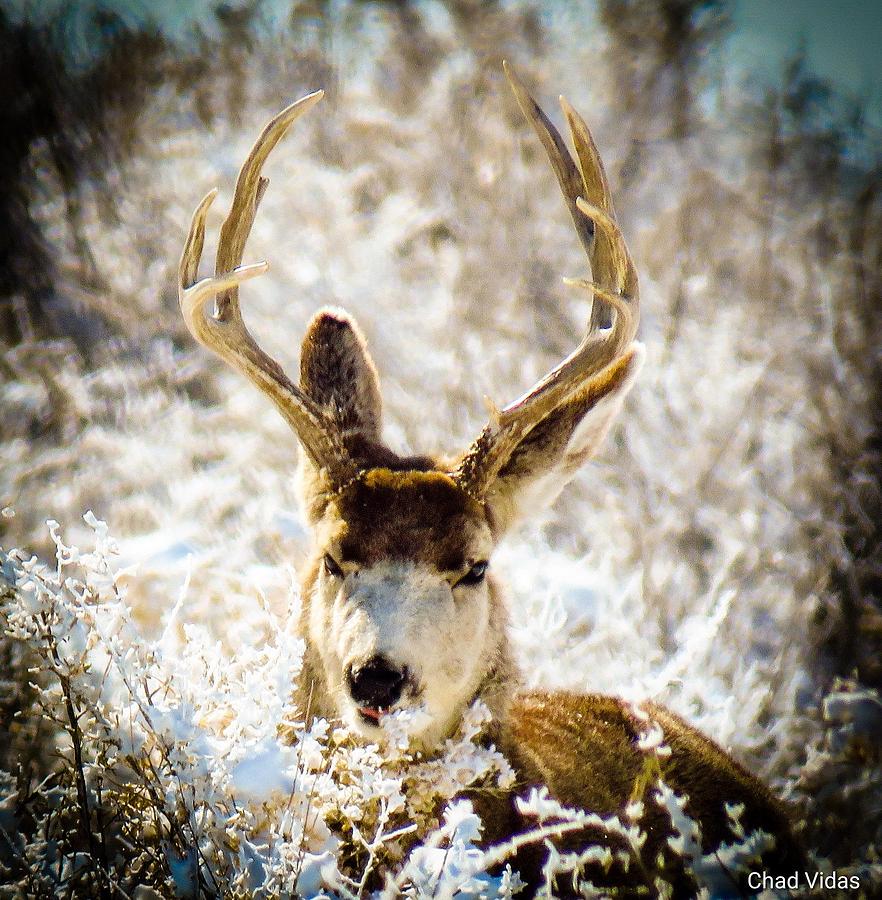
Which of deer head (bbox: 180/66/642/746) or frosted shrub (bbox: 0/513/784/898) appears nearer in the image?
frosted shrub (bbox: 0/513/784/898)

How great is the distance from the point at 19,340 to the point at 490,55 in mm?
5829

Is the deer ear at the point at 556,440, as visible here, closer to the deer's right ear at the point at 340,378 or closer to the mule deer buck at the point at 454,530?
the mule deer buck at the point at 454,530

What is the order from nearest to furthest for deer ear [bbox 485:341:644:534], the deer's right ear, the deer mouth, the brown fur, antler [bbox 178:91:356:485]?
the deer mouth < the brown fur < antler [bbox 178:91:356:485] < deer ear [bbox 485:341:644:534] < the deer's right ear

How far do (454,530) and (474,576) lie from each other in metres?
0.24

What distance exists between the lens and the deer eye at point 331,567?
3369mm

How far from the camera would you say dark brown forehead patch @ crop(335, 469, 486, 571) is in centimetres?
325

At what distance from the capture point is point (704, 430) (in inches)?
272

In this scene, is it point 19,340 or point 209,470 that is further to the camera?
point 19,340

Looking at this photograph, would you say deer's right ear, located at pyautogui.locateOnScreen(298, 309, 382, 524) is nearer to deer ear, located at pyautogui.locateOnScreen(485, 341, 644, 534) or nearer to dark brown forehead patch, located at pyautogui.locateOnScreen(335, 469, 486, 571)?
dark brown forehead patch, located at pyautogui.locateOnScreen(335, 469, 486, 571)

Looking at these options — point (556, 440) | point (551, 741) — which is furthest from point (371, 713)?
point (556, 440)

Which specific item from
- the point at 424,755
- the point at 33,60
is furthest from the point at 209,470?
the point at 33,60

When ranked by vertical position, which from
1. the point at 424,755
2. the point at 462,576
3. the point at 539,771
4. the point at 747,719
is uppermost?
the point at 462,576

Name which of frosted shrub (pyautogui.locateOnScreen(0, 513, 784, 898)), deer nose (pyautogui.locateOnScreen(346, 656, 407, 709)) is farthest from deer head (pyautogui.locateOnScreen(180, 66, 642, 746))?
frosted shrub (pyautogui.locateOnScreen(0, 513, 784, 898))

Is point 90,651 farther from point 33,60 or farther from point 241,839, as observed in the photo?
point 33,60
